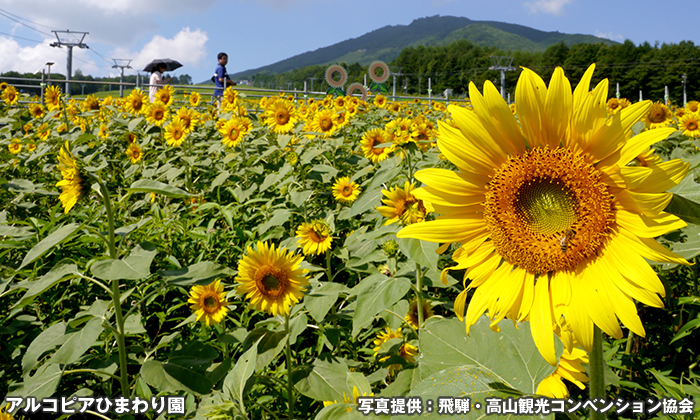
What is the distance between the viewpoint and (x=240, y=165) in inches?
170

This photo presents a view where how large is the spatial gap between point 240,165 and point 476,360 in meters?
3.77

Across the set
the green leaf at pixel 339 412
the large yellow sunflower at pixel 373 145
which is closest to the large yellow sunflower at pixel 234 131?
the large yellow sunflower at pixel 373 145

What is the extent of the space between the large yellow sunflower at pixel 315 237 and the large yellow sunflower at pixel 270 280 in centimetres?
53

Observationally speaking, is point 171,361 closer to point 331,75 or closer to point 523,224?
point 523,224

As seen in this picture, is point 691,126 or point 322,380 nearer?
point 322,380

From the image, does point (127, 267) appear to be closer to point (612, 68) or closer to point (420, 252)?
point (420, 252)

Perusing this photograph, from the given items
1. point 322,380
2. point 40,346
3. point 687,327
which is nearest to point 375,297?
point 322,380

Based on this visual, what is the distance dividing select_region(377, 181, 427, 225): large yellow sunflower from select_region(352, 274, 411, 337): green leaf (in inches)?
12.0

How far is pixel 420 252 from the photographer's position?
139cm

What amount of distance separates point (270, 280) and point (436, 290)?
1.02 metres

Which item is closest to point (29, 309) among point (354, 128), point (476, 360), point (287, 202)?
point (287, 202)

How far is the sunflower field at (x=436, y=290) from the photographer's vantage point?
0.73 metres

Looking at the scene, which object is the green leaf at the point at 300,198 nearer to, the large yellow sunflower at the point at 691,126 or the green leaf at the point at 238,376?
the green leaf at the point at 238,376

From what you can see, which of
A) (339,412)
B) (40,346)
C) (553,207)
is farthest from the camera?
(40,346)
